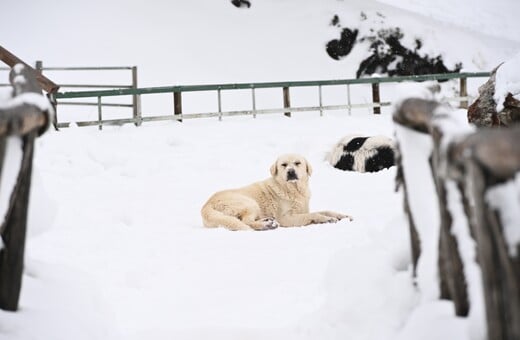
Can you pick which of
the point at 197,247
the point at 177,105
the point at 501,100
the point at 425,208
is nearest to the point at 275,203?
the point at 197,247

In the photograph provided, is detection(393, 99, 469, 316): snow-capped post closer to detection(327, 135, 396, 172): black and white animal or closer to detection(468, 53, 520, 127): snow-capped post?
detection(468, 53, 520, 127): snow-capped post

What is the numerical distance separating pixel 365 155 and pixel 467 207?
23.7ft

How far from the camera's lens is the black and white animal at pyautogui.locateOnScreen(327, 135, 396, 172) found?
8.75 meters

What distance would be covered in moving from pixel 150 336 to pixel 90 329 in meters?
0.30

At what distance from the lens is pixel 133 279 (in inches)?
138

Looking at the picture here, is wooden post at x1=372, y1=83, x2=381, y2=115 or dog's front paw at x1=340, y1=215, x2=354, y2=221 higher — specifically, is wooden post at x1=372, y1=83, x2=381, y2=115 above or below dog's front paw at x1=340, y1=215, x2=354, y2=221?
above

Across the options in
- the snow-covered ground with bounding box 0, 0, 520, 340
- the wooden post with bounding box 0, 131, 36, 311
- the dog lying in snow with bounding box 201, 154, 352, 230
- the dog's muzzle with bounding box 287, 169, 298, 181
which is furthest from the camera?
the dog's muzzle with bounding box 287, 169, 298, 181

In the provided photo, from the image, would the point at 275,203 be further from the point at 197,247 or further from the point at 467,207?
the point at 467,207

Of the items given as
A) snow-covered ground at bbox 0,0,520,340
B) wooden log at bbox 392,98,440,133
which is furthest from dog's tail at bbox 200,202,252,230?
wooden log at bbox 392,98,440,133

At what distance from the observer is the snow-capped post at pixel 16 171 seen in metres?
1.83

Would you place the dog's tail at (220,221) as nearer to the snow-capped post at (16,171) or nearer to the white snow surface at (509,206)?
the snow-capped post at (16,171)

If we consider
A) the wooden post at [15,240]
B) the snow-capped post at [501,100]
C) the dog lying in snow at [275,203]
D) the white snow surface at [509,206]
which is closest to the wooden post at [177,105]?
the dog lying in snow at [275,203]

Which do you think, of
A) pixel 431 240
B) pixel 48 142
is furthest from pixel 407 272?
pixel 48 142

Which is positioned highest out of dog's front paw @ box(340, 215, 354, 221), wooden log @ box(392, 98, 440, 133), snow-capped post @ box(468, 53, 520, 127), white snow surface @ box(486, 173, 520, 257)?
snow-capped post @ box(468, 53, 520, 127)
